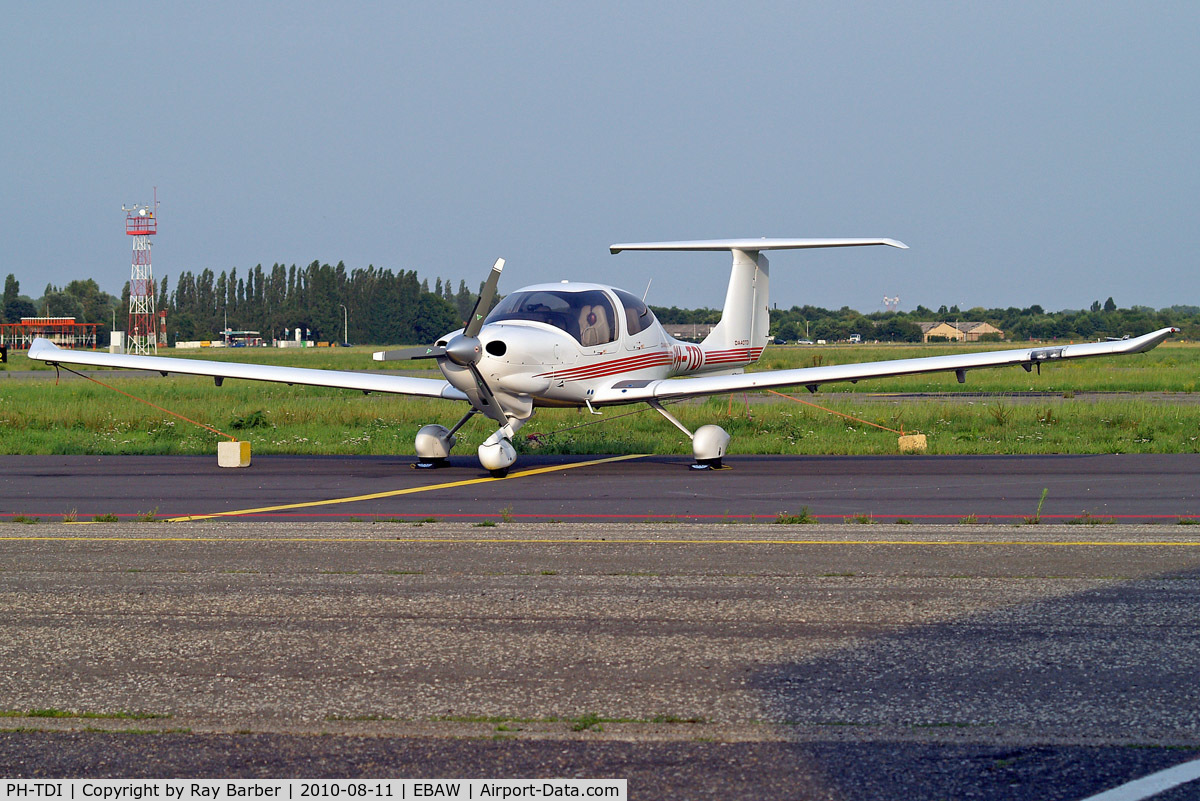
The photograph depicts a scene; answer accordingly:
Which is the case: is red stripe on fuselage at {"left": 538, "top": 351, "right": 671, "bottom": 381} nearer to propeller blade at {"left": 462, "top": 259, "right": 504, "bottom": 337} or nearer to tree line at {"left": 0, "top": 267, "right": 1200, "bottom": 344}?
propeller blade at {"left": 462, "top": 259, "right": 504, "bottom": 337}

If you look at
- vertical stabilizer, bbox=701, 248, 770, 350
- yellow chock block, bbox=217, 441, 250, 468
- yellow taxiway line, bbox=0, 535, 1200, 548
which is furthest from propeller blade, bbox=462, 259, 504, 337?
vertical stabilizer, bbox=701, 248, 770, 350

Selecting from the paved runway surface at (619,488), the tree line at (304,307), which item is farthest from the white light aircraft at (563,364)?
the tree line at (304,307)

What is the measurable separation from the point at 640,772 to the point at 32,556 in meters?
6.66

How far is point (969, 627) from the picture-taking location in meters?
6.24

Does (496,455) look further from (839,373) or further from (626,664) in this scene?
(626,664)

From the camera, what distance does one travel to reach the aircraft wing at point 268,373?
56.5 ft

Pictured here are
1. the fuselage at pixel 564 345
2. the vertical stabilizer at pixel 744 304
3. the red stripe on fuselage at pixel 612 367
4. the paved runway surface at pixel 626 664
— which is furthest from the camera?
the vertical stabilizer at pixel 744 304

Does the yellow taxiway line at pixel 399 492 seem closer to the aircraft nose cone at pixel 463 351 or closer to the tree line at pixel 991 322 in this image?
the aircraft nose cone at pixel 463 351

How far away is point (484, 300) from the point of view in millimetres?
14633

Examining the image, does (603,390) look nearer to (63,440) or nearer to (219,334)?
(63,440)

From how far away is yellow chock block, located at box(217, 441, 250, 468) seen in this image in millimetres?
16641

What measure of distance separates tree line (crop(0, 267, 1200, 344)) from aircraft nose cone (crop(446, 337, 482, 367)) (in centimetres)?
7962

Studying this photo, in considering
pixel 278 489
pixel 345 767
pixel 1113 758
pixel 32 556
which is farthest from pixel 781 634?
pixel 278 489

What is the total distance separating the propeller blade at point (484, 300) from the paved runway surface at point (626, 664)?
5714 millimetres
